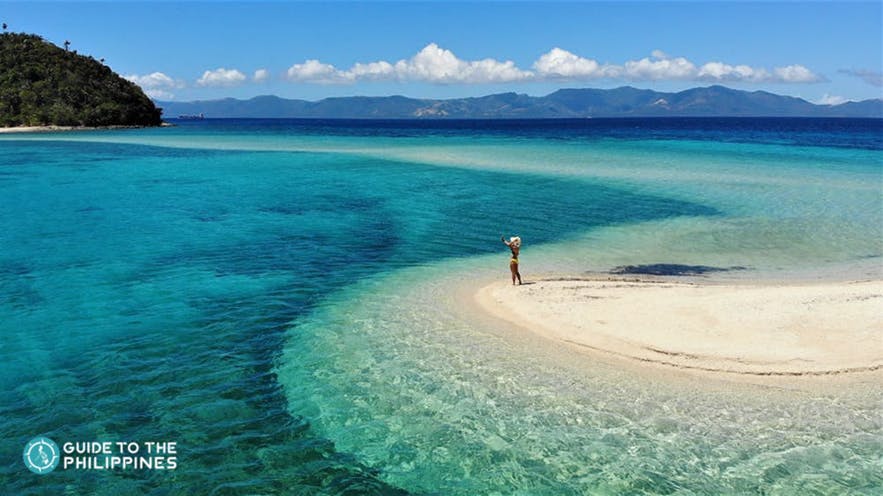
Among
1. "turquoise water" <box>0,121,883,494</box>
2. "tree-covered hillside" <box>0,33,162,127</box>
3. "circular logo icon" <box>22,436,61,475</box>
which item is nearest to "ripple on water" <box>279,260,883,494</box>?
"turquoise water" <box>0,121,883,494</box>

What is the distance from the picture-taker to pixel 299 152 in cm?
8456

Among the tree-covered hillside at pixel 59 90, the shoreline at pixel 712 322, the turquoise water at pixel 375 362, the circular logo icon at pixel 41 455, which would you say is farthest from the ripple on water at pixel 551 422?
the tree-covered hillside at pixel 59 90

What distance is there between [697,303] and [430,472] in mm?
11646

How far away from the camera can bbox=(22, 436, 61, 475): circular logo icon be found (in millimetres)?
10602

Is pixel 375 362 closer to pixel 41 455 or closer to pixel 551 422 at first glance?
pixel 551 422

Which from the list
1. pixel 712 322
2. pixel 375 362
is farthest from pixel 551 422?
pixel 712 322

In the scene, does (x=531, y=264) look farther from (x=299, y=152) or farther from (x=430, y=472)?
(x=299, y=152)

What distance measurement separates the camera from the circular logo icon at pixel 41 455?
10602 mm

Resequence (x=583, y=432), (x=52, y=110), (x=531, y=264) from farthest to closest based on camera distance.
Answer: (x=52, y=110) < (x=531, y=264) < (x=583, y=432)

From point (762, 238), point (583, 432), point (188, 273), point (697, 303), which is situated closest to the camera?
point (583, 432)

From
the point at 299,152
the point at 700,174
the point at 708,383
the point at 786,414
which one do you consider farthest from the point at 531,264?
the point at 299,152

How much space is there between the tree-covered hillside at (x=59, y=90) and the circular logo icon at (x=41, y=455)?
529 ft

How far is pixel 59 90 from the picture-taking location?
153375mm

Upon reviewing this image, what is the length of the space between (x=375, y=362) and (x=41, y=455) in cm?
700
